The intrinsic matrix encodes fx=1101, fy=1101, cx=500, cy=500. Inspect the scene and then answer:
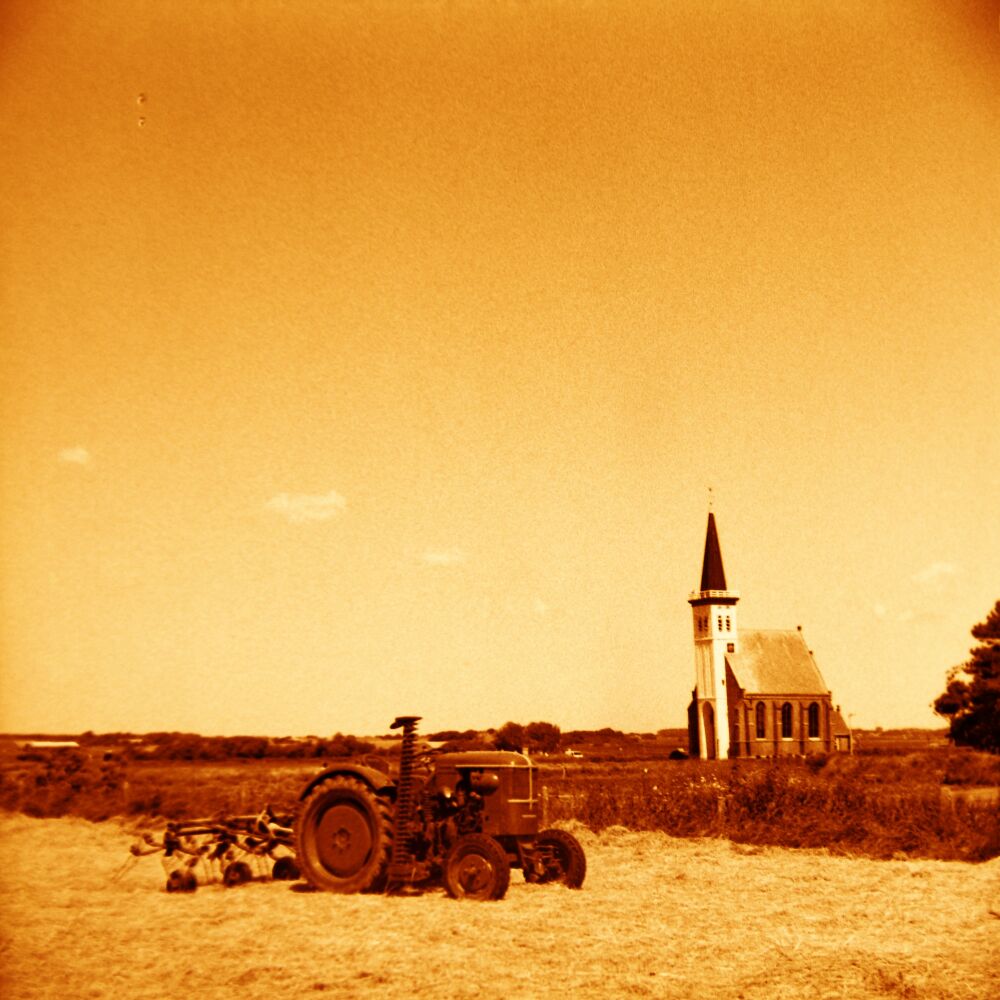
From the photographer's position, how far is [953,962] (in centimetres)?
914

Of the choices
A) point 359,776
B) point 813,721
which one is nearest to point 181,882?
point 359,776

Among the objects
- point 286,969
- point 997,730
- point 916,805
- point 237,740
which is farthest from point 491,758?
point 237,740

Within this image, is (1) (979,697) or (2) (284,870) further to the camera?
(1) (979,697)

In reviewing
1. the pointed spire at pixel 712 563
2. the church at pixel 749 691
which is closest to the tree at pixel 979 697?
the church at pixel 749 691

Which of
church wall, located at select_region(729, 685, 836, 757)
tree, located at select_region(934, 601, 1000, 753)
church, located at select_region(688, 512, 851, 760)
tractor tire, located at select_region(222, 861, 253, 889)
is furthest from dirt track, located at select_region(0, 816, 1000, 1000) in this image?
church, located at select_region(688, 512, 851, 760)

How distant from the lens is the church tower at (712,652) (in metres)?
77.8

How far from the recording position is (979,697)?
44.6m

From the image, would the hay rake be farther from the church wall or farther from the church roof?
the church roof

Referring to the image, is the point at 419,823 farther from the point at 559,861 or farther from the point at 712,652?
the point at 712,652

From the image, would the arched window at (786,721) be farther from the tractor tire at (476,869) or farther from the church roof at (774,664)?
the tractor tire at (476,869)

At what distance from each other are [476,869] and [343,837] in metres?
1.82

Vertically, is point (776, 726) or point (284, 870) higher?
point (776, 726)

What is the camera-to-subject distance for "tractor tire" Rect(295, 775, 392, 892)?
12.7 meters

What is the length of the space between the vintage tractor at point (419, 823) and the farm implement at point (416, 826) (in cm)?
1
